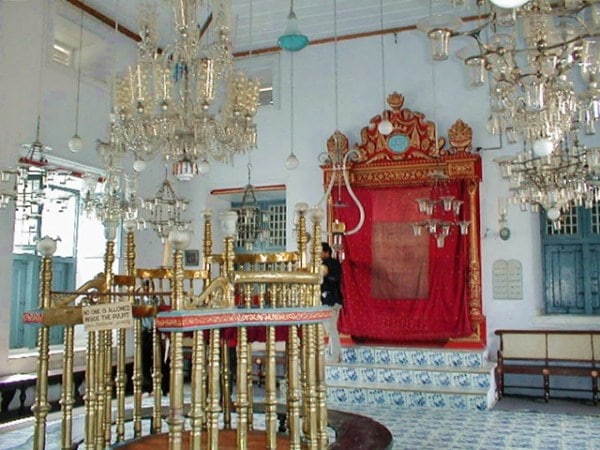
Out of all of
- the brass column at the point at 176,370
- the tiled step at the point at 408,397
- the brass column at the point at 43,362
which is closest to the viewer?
the brass column at the point at 176,370

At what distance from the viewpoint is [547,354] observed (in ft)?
23.9

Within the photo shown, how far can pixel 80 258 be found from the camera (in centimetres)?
783

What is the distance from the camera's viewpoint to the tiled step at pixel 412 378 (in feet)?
22.1

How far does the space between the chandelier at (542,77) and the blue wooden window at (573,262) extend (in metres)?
1.75

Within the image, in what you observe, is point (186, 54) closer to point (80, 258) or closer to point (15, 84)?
point (15, 84)

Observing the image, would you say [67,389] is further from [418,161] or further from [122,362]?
[418,161]

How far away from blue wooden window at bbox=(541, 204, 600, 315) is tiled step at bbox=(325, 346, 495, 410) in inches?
52.0

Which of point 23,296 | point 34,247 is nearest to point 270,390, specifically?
point 34,247

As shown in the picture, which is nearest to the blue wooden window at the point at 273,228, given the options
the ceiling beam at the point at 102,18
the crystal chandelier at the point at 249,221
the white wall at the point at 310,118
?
the white wall at the point at 310,118

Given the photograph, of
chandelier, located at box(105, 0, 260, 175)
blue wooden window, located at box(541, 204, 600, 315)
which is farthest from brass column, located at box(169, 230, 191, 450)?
blue wooden window, located at box(541, 204, 600, 315)

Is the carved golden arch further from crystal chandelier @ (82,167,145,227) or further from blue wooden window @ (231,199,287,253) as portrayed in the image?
crystal chandelier @ (82,167,145,227)

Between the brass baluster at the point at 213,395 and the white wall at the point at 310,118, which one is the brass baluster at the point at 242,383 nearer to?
the brass baluster at the point at 213,395

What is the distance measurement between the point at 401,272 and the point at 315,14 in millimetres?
3696

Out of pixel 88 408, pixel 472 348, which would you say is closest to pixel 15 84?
pixel 88 408
